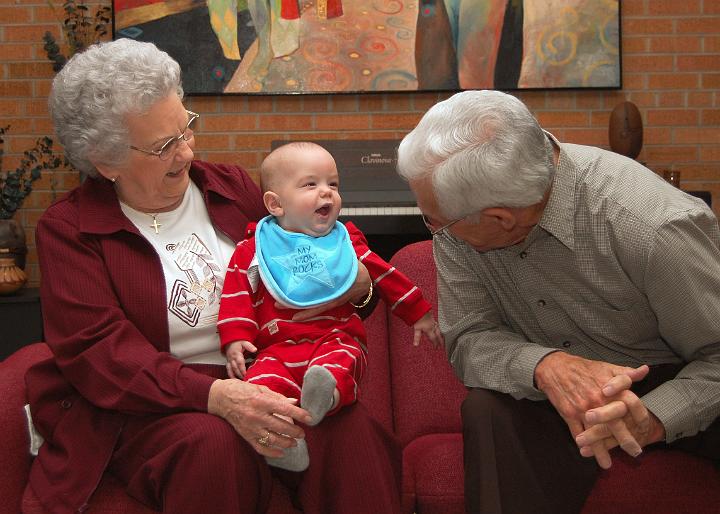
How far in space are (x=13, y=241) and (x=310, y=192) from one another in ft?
7.59

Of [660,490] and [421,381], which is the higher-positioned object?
[421,381]

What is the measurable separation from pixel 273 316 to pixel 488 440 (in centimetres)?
55

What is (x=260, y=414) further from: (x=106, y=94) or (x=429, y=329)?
(x=106, y=94)

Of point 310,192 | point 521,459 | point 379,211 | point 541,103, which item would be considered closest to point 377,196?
point 379,211

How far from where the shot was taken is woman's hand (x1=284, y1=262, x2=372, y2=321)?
2.03 metres

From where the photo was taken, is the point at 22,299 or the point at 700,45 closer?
the point at 22,299

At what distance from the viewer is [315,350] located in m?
1.97

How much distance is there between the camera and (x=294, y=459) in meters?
1.83

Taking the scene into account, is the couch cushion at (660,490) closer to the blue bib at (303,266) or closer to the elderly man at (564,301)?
the elderly man at (564,301)

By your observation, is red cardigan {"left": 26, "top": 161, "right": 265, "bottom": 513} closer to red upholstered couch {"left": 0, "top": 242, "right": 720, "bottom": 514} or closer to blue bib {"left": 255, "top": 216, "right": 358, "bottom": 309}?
red upholstered couch {"left": 0, "top": 242, "right": 720, "bottom": 514}

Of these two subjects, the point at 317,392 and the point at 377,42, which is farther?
the point at 377,42

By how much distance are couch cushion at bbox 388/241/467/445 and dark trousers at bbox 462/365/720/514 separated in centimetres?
47

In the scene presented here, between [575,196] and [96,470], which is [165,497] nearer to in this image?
[96,470]

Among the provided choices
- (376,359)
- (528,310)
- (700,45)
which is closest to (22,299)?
(376,359)
